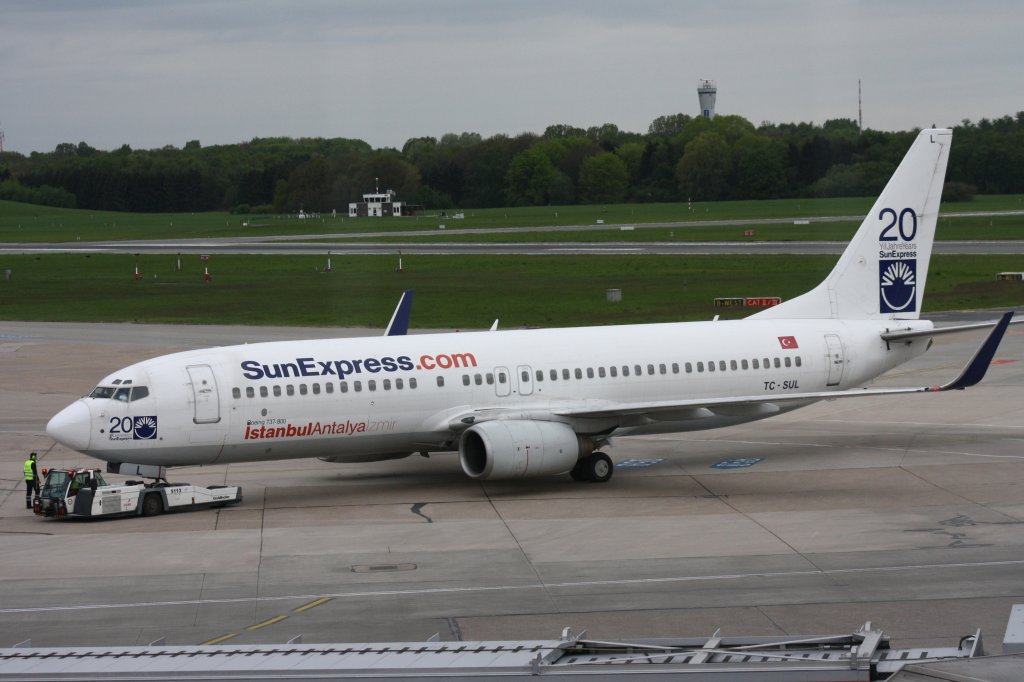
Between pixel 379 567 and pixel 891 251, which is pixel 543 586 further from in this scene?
pixel 891 251

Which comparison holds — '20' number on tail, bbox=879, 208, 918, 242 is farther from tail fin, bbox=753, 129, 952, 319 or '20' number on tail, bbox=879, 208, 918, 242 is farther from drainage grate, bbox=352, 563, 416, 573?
drainage grate, bbox=352, 563, 416, 573

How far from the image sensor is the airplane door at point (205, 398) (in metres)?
31.3

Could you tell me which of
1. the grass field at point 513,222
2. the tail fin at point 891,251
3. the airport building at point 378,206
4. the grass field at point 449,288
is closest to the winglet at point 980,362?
the tail fin at point 891,251

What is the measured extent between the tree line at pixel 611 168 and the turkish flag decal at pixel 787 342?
67.2 m

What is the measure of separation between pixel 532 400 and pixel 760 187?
129 m

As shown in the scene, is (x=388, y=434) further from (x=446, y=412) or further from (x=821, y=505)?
(x=821, y=505)

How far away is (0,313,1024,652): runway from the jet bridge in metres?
7.10

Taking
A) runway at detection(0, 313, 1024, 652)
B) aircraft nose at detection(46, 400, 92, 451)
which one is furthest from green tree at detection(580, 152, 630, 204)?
aircraft nose at detection(46, 400, 92, 451)

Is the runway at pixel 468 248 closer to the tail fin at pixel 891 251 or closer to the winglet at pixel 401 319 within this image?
the tail fin at pixel 891 251

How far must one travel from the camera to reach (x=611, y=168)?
626ft

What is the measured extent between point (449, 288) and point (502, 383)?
2081 inches

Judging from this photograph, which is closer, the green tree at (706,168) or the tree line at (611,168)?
the tree line at (611,168)

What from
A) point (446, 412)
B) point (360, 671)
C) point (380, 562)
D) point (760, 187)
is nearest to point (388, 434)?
point (446, 412)

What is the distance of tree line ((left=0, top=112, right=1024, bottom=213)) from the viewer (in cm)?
13600
